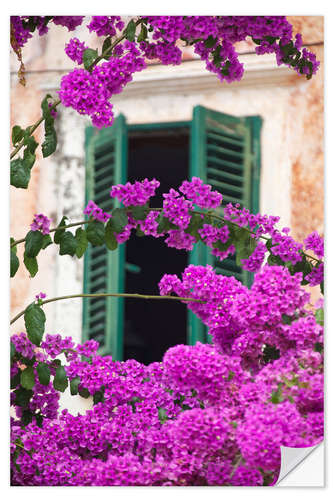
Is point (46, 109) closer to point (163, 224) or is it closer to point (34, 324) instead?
point (163, 224)

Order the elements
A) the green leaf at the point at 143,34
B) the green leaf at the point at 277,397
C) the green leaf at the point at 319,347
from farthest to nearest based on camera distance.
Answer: the green leaf at the point at 143,34 < the green leaf at the point at 319,347 < the green leaf at the point at 277,397

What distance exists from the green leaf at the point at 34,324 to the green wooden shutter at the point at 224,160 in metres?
0.52

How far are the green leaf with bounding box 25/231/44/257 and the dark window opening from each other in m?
0.32

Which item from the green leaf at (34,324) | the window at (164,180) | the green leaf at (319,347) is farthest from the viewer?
the window at (164,180)

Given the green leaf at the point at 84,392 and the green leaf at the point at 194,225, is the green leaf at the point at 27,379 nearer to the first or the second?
the green leaf at the point at 84,392

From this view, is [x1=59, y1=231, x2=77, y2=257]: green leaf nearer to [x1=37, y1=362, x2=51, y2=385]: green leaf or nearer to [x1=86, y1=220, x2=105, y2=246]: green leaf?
[x1=86, y1=220, x2=105, y2=246]: green leaf

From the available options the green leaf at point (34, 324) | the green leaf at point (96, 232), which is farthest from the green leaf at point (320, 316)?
the green leaf at point (34, 324)

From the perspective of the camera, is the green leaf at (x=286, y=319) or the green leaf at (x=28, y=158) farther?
the green leaf at (x=28, y=158)

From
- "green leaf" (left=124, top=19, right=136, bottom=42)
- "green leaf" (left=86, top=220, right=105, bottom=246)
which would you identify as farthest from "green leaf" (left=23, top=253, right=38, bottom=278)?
"green leaf" (left=124, top=19, right=136, bottom=42)

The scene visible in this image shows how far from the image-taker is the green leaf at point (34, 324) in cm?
220

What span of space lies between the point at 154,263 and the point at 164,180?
0.81 feet

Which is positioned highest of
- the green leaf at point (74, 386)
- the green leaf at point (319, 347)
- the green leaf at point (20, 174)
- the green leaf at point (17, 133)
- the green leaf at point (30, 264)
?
the green leaf at point (17, 133)

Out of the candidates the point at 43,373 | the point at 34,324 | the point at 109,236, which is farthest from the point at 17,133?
the point at 43,373

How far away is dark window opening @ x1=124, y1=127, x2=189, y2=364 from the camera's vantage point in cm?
249
